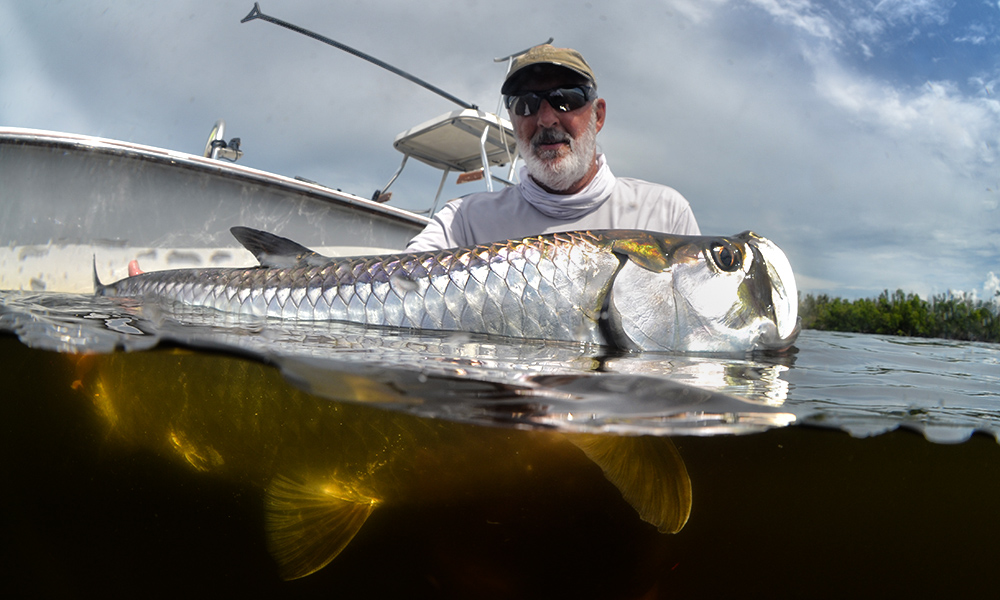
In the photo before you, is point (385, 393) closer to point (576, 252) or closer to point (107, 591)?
point (107, 591)

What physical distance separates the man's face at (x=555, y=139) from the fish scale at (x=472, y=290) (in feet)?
5.72

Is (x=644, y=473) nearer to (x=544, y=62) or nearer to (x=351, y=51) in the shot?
(x=544, y=62)

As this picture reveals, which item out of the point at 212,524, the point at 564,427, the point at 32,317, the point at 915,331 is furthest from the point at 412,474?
the point at 915,331

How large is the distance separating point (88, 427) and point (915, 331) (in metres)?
9.75

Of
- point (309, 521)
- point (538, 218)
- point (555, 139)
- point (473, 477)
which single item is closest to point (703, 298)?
point (473, 477)

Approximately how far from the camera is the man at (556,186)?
3.45m

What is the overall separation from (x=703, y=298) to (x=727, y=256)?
0.56 feet

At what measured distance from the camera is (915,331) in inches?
310

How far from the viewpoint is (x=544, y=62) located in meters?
3.41

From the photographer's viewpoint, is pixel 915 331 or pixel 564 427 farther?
pixel 915 331

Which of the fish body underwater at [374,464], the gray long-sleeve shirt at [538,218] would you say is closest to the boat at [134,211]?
the gray long-sleeve shirt at [538,218]

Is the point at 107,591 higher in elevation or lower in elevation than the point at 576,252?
lower

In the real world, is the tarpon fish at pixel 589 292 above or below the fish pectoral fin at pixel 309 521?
above

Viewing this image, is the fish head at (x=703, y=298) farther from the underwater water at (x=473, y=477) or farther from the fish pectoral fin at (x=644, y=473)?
the fish pectoral fin at (x=644, y=473)
